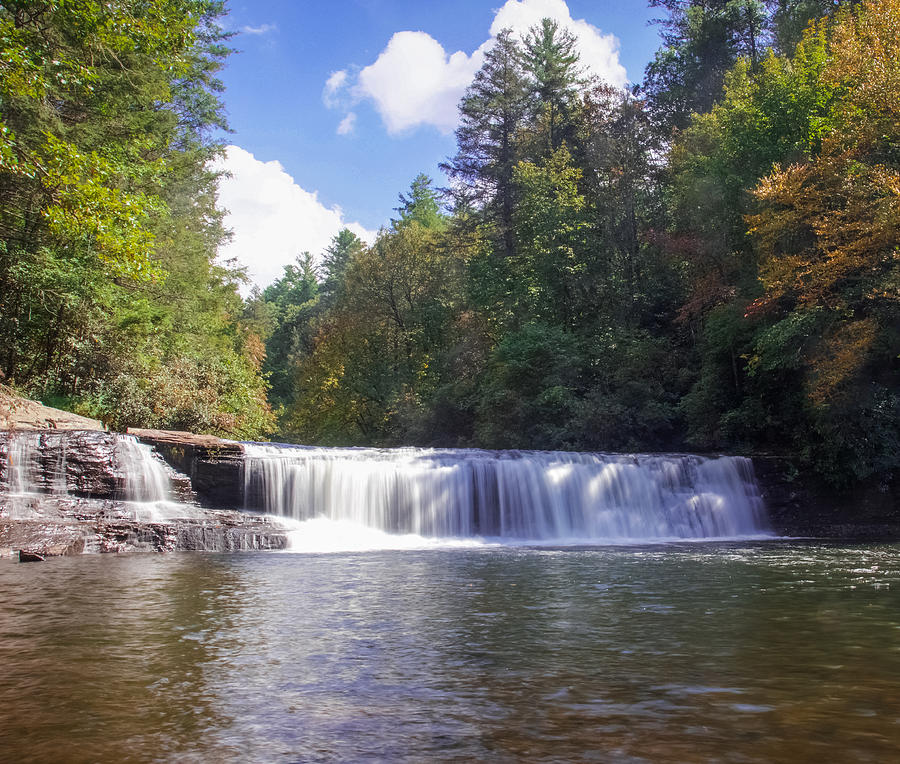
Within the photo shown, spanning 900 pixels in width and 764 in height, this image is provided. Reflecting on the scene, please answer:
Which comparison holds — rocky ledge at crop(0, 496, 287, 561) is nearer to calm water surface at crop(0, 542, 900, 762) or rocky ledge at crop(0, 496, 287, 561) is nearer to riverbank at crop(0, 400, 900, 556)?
riverbank at crop(0, 400, 900, 556)

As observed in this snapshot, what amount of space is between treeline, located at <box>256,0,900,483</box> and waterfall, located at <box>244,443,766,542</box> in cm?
342

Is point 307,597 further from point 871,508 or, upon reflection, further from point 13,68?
point 871,508

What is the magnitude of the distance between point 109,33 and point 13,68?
2944 mm

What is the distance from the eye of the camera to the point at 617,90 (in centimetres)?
3219

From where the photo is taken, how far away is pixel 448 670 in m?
4.45

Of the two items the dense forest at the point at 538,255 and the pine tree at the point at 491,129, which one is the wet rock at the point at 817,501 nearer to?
the dense forest at the point at 538,255

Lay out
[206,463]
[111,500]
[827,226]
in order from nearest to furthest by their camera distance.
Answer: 1. [111,500]
2. [206,463]
3. [827,226]

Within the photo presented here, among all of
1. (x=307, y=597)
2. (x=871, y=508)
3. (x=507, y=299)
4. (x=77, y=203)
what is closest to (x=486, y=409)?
(x=507, y=299)

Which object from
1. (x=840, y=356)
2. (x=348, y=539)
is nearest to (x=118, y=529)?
(x=348, y=539)

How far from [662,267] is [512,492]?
1573 centimetres

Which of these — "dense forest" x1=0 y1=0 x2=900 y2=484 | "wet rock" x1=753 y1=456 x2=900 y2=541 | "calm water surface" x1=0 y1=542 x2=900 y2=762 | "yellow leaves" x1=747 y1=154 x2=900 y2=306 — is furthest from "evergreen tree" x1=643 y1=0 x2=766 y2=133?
"calm water surface" x1=0 y1=542 x2=900 y2=762

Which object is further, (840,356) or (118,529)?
(840,356)

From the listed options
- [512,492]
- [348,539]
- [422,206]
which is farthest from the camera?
[422,206]

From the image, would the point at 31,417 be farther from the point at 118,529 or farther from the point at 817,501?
the point at 817,501
